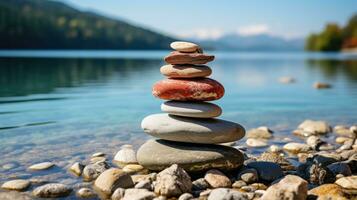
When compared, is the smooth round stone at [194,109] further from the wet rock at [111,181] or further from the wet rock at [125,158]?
the wet rock at [111,181]

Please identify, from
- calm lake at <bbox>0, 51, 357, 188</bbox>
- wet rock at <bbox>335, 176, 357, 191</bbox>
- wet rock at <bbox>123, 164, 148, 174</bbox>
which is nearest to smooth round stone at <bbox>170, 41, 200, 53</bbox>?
wet rock at <bbox>123, 164, 148, 174</bbox>

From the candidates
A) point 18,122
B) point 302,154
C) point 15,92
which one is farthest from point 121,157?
point 15,92

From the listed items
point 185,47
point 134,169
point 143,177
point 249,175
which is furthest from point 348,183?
point 134,169

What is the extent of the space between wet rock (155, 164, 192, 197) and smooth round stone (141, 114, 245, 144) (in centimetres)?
154

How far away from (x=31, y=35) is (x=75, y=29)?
105 feet

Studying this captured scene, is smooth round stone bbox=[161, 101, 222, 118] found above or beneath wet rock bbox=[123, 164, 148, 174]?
above

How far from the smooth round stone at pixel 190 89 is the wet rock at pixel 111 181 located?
260cm

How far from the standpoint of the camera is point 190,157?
1119cm

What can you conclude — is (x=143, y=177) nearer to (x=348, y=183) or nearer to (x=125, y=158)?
(x=125, y=158)

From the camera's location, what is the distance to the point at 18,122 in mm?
19484

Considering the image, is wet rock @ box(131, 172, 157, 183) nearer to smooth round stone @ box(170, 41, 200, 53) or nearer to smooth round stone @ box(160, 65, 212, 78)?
smooth round stone @ box(160, 65, 212, 78)

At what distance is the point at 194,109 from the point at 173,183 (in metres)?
2.51

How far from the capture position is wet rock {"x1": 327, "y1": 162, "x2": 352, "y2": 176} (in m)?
11.3

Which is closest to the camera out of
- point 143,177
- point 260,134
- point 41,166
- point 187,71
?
point 143,177
